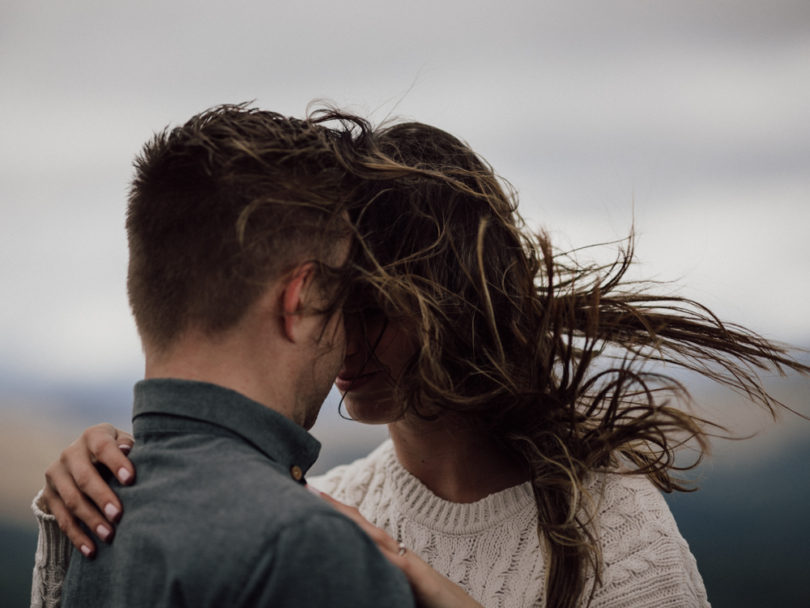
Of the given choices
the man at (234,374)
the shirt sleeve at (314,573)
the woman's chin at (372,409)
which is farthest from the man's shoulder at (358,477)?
the shirt sleeve at (314,573)

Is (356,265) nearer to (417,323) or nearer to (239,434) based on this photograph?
(417,323)

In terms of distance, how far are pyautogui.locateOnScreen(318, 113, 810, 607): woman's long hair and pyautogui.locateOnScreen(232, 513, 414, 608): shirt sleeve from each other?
22.9 inches

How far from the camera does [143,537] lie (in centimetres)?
96

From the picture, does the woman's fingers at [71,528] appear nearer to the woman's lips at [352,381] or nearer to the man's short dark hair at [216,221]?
the man's short dark hair at [216,221]

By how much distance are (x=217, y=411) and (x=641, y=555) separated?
0.93 m

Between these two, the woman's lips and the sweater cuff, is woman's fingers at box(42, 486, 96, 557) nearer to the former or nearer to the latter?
the sweater cuff

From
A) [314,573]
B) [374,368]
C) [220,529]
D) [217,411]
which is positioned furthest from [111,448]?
[374,368]

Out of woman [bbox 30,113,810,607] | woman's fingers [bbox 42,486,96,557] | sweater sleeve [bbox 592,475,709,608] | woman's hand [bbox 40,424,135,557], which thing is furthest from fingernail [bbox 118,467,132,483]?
sweater sleeve [bbox 592,475,709,608]

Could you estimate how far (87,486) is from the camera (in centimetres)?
112

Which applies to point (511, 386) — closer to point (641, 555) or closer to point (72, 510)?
point (641, 555)

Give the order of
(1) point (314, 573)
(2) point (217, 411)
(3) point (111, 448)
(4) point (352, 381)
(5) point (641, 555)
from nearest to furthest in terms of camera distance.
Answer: (1) point (314, 573)
(2) point (217, 411)
(3) point (111, 448)
(5) point (641, 555)
(4) point (352, 381)

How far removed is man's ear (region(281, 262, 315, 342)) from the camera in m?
1.13

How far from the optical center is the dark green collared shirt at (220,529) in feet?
2.89

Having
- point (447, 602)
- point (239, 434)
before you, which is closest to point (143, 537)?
point (239, 434)
